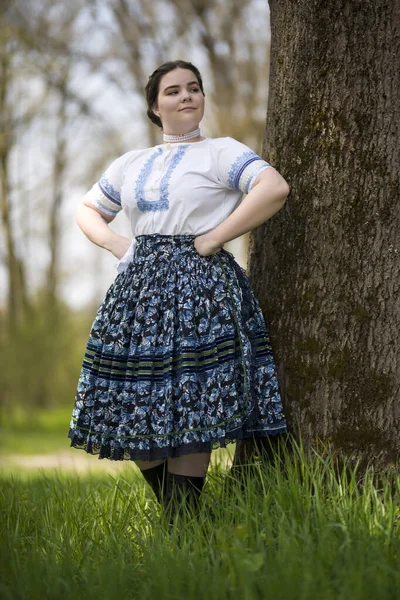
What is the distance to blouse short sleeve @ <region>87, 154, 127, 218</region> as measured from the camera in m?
2.85

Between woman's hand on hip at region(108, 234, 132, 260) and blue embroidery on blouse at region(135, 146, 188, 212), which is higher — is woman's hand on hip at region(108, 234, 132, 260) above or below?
below

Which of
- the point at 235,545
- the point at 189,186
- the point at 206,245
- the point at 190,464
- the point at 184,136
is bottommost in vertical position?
the point at 235,545

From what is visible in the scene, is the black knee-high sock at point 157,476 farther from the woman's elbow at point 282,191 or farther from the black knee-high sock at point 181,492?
the woman's elbow at point 282,191

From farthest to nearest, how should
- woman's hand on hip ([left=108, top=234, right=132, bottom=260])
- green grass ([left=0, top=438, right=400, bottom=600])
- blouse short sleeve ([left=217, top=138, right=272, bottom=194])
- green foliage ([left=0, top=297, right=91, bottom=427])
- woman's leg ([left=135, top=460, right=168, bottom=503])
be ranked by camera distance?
green foliage ([left=0, top=297, right=91, bottom=427])
woman's hand on hip ([left=108, top=234, right=132, bottom=260])
woman's leg ([left=135, top=460, right=168, bottom=503])
blouse short sleeve ([left=217, top=138, right=272, bottom=194])
green grass ([left=0, top=438, right=400, bottom=600])

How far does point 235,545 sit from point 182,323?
772 millimetres

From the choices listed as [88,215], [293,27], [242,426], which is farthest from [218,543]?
[293,27]

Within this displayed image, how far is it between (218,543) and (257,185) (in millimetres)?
1158

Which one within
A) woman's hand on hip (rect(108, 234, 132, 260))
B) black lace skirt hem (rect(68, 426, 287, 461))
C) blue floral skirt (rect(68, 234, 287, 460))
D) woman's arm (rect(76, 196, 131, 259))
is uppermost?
woman's arm (rect(76, 196, 131, 259))

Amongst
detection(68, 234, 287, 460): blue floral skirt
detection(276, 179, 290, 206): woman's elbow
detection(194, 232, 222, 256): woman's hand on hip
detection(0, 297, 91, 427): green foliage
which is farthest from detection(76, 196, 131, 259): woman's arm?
detection(0, 297, 91, 427): green foliage

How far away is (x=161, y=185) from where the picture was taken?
2598 millimetres

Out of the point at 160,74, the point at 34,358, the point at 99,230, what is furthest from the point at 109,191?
the point at 34,358

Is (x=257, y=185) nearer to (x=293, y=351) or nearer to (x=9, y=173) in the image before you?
(x=293, y=351)

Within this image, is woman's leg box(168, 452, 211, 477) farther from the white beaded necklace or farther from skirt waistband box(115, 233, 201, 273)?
the white beaded necklace

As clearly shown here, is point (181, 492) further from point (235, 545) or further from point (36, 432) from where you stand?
point (36, 432)
